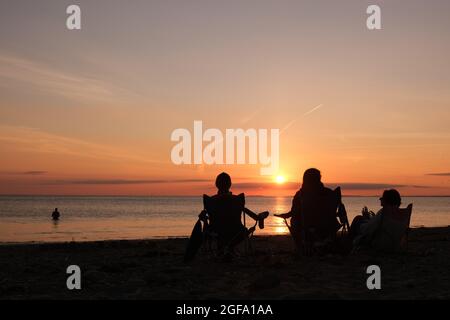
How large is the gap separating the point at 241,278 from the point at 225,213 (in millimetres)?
1991

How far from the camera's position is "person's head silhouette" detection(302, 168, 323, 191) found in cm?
953

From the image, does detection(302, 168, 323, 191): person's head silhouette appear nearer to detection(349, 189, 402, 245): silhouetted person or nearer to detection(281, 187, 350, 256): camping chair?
detection(281, 187, 350, 256): camping chair

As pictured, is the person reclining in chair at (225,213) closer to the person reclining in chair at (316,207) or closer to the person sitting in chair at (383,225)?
the person reclining in chair at (316,207)

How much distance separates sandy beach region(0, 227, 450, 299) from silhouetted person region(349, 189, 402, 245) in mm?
363

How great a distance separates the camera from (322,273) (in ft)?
27.0

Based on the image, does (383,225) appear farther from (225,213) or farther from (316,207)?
(225,213)

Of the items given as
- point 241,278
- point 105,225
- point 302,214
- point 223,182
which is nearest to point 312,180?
point 302,214

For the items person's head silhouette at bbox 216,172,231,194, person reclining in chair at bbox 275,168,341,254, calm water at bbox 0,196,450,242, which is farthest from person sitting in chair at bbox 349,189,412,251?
calm water at bbox 0,196,450,242

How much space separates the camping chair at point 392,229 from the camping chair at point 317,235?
0.89 meters

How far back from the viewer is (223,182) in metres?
9.66
